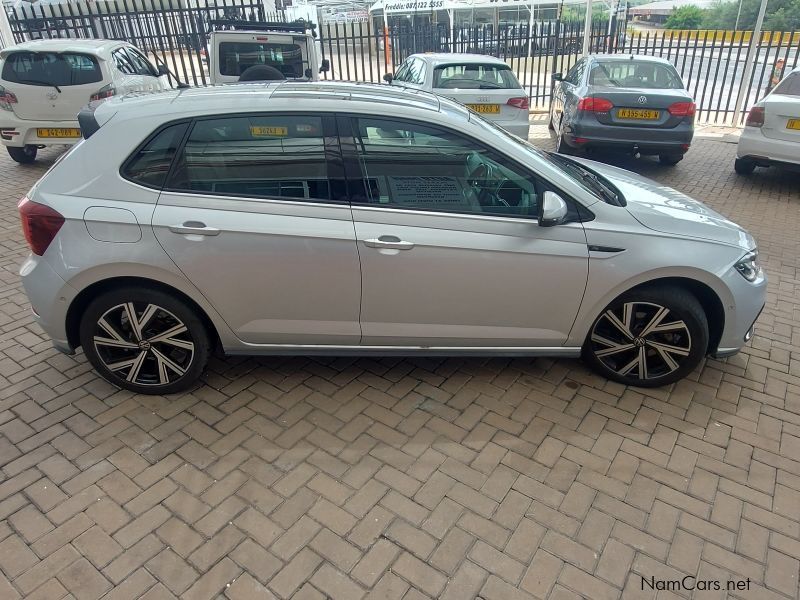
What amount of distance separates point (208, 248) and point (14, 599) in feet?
5.55

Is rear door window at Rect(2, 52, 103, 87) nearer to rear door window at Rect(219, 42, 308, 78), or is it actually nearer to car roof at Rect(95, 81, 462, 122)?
rear door window at Rect(219, 42, 308, 78)

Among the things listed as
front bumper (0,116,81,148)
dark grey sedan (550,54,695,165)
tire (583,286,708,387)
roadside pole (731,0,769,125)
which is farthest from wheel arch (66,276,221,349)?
roadside pole (731,0,769,125)

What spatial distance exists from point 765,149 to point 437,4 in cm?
1123

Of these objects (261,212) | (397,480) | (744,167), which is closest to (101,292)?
(261,212)

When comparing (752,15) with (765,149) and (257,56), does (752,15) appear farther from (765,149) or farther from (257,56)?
(257,56)

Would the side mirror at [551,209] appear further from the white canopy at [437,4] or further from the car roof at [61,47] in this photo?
the white canopy at [437,4]

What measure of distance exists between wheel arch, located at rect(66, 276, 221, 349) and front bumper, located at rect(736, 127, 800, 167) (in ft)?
23.5

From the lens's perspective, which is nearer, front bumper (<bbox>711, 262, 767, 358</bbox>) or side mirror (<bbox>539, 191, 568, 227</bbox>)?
side mirror (<bbox>539, 191, 568, 227</bbox>)

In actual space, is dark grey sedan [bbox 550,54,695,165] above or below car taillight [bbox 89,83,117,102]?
below

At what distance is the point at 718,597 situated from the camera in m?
2.14

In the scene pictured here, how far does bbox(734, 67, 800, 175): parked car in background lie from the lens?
6582 millimetres

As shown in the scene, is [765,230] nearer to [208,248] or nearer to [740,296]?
[740,296]

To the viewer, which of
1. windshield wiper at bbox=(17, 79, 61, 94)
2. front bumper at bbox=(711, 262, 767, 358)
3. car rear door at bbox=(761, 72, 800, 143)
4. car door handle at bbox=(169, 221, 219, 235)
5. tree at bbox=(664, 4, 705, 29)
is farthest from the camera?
tree at bbox=(664, 4, 705, 29)

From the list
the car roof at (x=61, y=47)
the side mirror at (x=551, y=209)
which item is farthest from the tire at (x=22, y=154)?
the side mirror at (x=551, y=209)
